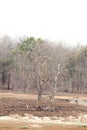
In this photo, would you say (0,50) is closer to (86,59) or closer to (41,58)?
(86,59)

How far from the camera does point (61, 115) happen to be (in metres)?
34.9

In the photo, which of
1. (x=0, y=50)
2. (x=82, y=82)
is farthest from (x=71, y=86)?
(x=0, y=50)

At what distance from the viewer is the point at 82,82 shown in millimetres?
84688

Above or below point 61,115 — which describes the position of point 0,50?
above

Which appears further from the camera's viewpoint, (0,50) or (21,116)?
(0,50)

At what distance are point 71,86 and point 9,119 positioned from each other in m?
55.2

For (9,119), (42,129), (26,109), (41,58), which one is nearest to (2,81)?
(41,58)

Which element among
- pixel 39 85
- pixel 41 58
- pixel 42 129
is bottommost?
pixel 42 129

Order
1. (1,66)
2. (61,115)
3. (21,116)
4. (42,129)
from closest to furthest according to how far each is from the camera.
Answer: (42,129), (21,116), (61,115), (1,66)

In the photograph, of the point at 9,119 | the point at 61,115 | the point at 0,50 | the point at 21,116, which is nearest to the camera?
the point at 9,119

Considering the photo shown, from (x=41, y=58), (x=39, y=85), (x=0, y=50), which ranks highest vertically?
(x=0, y=50)

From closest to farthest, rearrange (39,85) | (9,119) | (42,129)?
(42,129) → (9,119) → (39,85)

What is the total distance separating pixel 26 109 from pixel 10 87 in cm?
4650

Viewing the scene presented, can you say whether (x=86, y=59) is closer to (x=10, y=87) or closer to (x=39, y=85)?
(x=10, y=87)
